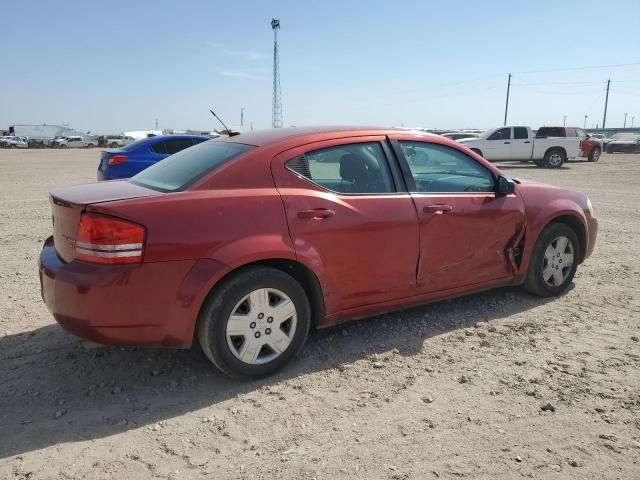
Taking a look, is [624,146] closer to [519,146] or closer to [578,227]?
[519,146]

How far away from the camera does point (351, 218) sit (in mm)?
3461

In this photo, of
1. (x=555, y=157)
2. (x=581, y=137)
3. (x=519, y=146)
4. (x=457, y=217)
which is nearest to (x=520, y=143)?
(x=519, y=146)

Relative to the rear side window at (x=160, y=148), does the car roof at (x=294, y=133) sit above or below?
above

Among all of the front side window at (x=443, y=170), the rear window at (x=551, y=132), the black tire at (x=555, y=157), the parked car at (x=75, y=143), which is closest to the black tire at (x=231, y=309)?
the front side window at (x=443, y=170)

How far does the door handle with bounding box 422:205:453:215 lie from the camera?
3.81 metres

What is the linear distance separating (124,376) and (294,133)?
1998 millimetres

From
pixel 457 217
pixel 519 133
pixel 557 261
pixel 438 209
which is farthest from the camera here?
pixel 519 133

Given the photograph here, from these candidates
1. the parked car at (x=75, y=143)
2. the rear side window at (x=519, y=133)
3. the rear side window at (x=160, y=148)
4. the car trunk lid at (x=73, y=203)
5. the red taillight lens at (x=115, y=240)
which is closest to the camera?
the red taillight lens at (x=115, y=240)

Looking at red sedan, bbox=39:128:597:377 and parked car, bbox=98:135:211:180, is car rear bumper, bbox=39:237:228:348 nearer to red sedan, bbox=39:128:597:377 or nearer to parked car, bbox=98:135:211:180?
red sedan, bbox=39:128:597:377

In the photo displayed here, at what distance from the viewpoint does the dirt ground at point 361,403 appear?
2.48 metres

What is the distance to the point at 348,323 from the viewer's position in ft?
13.8

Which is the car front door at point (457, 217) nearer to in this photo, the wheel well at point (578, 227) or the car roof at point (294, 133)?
the car roof at point (294, 133)

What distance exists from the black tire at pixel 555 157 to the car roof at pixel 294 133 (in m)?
21.1

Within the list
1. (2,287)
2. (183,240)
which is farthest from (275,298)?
(2,287)
